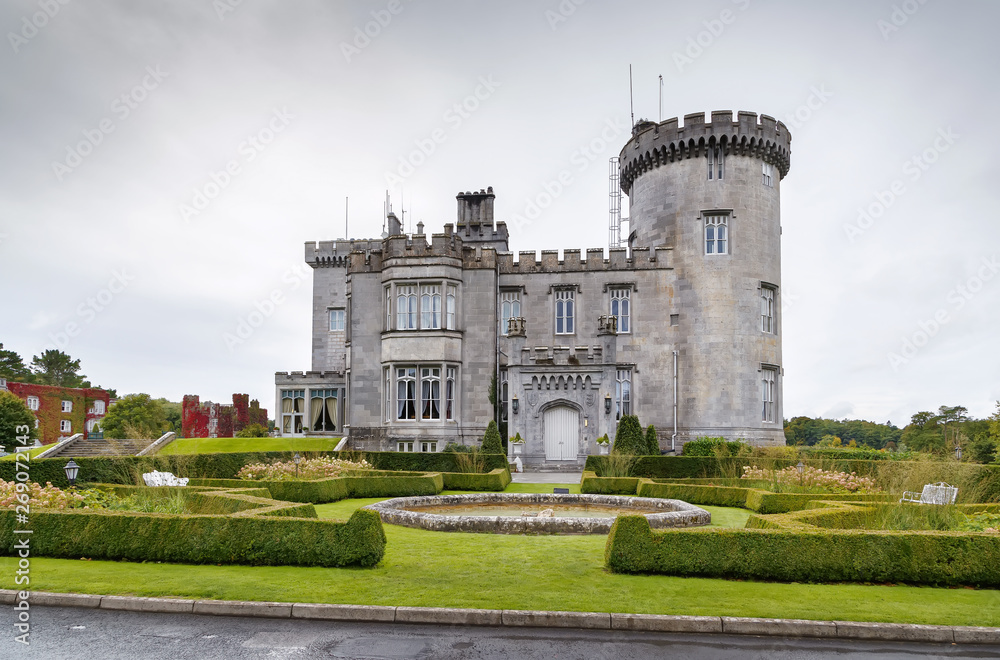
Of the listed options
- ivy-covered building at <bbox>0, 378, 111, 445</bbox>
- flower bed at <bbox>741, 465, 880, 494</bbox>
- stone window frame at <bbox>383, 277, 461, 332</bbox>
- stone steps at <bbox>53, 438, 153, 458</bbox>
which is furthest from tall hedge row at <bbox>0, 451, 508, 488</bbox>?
ivy-covered building at <bbox>0, 378, 111, 445</bbox>

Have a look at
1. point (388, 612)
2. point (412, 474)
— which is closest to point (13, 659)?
point (388, 612)

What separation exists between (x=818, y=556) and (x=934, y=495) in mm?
6818

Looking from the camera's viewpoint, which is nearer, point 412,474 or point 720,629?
point 720,629

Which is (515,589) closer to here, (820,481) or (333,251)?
(820,481)

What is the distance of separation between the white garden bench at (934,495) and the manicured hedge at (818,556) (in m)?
4.49

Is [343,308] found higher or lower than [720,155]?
lower

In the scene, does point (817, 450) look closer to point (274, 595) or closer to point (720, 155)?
point (720, 155)

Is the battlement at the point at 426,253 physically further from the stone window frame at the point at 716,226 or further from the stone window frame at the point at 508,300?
the stone window frame at the point at 716,226

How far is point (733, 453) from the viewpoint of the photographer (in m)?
31.6

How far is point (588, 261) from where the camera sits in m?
37.5

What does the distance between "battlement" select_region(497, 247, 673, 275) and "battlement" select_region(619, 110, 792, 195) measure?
4.70 metres

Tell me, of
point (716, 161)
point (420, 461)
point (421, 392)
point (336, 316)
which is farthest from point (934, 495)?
point (336, 316)

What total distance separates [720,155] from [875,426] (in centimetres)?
5603

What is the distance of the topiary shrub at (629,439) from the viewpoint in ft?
94.5
